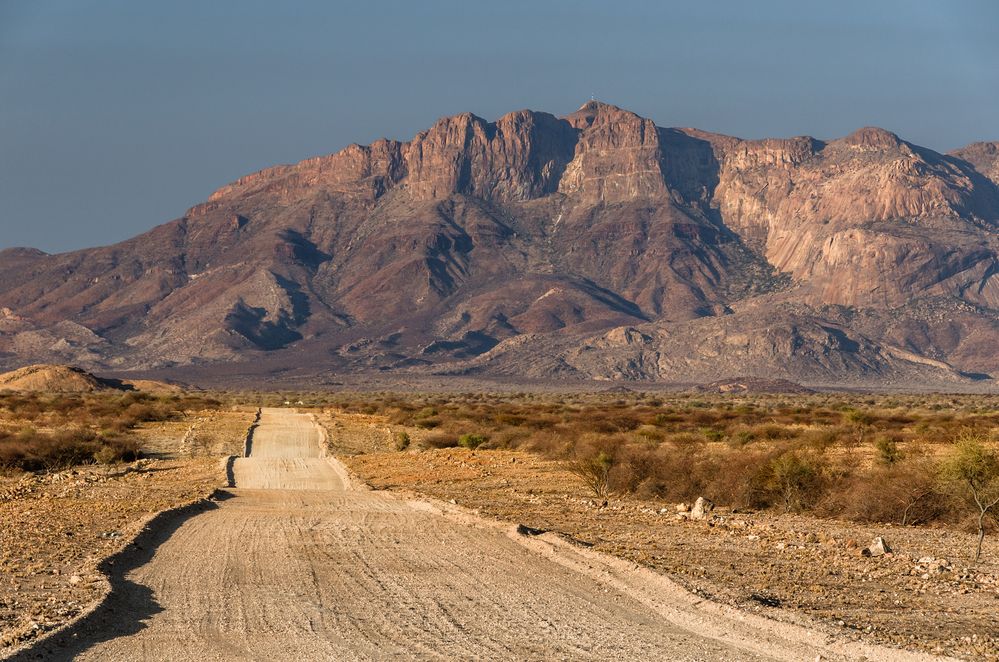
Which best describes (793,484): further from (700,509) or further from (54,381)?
(54,381)

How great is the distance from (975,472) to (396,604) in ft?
39.1

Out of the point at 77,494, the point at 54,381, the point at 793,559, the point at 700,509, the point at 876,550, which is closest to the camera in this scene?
the point at 793,559

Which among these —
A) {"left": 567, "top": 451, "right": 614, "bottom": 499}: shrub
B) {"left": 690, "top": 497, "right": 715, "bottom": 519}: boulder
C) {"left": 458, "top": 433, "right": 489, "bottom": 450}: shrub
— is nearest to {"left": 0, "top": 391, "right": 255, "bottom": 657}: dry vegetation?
{"left": 458, "top": 433, "right": 489, "bottom": 450}: shrub

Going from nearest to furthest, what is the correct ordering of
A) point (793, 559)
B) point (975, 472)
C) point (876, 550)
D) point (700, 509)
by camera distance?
point (793, 559) < point (876, 550) < point (975, 472) < point (700, 509)

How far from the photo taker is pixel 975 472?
22.2 meters

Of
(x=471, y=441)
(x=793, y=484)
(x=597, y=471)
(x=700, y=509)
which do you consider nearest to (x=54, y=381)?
(x=471, y=441)

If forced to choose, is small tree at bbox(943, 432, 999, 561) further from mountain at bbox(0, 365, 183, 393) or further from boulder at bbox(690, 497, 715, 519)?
mountain at bbox(0, 365, 183, 393)

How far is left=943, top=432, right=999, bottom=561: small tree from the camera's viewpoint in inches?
868

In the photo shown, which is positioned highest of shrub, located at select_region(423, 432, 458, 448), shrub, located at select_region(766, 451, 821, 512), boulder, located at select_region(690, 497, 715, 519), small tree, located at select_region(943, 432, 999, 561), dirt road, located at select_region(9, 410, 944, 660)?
small tree, located at select_region(943, 432, 999, 561)

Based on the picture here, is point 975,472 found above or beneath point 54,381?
above

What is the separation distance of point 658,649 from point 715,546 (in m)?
7.40

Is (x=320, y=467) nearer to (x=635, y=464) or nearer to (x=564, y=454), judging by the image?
(x=564, y=454)

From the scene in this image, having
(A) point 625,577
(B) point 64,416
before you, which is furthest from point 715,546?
(B) point 64,416

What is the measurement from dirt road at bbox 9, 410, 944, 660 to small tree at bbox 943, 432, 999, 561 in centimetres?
756
